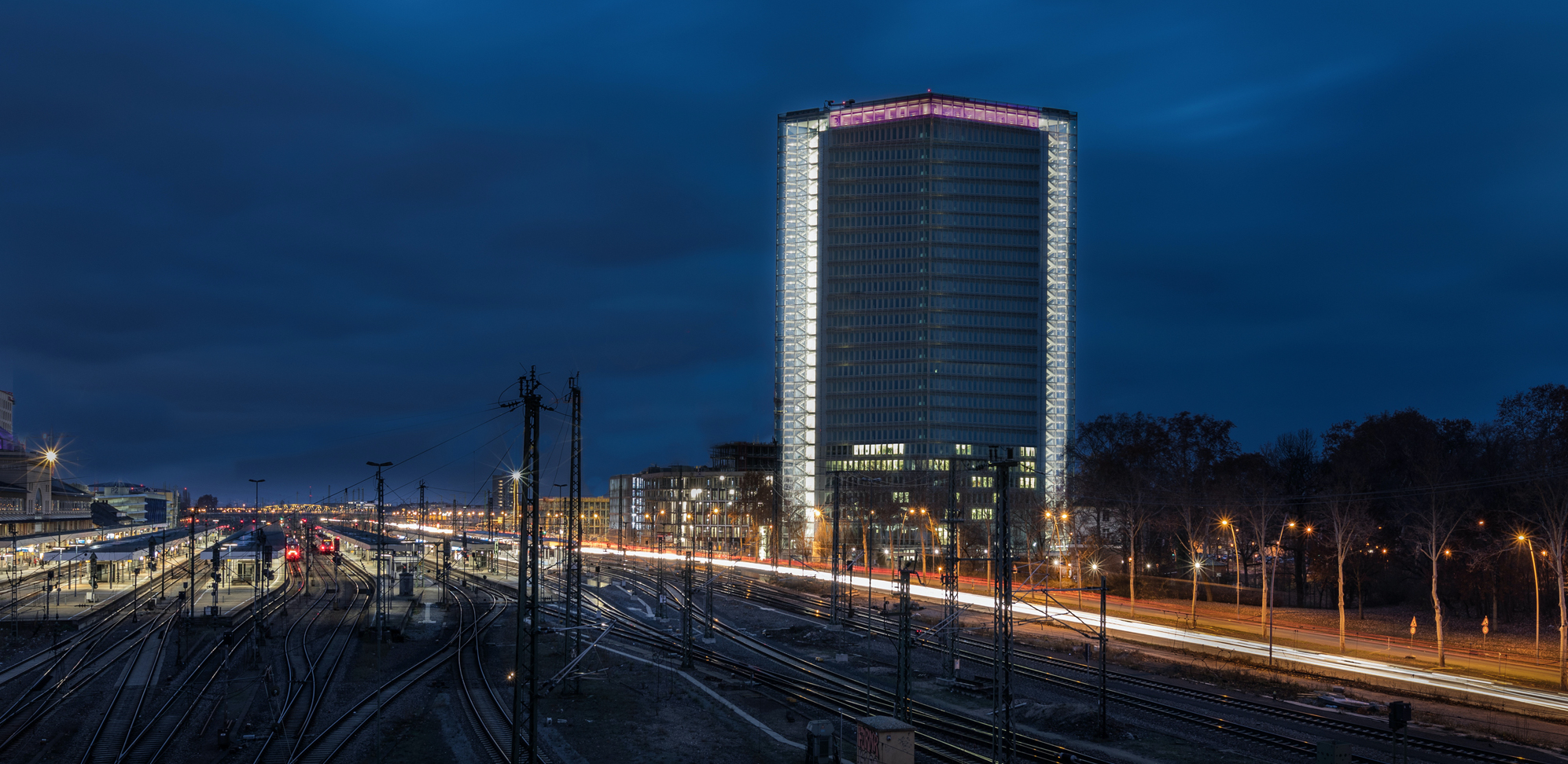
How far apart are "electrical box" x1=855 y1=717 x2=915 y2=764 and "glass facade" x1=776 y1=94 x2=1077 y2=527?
147m

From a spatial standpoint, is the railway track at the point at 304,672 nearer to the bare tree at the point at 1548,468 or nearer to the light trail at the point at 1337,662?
the light trail at the point at 1337,662

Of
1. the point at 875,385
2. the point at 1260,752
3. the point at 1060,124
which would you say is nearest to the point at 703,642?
the point at 1260,752

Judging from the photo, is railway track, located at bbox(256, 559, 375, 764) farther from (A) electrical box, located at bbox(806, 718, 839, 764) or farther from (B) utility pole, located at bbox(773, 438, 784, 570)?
(B) utility pole, located at bbox(773, 438, 784, 570)

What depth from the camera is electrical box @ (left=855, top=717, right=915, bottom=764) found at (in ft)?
101

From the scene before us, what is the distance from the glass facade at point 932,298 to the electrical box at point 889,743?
146773 millimetres

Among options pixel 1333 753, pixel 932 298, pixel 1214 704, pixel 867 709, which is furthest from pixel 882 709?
pixel 932 298

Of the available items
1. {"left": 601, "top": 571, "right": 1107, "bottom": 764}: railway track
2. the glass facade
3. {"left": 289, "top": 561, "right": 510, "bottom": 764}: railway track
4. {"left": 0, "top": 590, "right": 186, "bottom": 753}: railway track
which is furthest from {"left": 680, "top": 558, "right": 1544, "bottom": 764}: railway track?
the glass facade

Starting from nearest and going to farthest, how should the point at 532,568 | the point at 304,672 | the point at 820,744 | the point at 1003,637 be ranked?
the point at 532,568 → the point at 820,744 → the point at 1003,637 → the point at 304,672

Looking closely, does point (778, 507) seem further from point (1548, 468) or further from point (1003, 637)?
point (1003, 637)

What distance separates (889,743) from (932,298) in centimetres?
15240

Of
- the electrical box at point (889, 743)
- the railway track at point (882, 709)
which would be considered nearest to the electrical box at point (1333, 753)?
the railway track at point (882, 709)

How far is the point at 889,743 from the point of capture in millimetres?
30828

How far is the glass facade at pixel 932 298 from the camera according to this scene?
589 feet

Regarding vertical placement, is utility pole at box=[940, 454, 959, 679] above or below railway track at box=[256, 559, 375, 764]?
above
